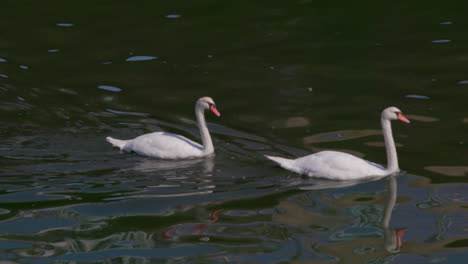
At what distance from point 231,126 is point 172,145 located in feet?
5.70

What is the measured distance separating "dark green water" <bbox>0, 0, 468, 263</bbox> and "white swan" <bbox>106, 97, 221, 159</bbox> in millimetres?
156

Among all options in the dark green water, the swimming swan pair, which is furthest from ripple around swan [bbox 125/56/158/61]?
the swimming swan pair

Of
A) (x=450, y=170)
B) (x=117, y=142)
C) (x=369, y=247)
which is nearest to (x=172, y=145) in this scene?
(x=117, y=142)

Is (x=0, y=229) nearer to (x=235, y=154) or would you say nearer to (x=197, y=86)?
(x=235, y=154)

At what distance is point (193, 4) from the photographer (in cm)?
2388

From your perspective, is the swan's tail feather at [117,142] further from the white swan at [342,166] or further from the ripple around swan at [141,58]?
the ripple around swan at [141,58]

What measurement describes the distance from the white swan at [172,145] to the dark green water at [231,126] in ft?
0.51

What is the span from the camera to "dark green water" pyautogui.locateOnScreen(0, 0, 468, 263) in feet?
34.6

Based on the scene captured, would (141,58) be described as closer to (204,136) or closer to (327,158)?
(204,136)

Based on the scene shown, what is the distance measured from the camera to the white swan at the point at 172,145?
543 inches

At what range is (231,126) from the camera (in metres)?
15.3

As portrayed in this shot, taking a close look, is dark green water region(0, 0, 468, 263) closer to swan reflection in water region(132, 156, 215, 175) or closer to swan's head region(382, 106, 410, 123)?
swan reflection in water region(132, 156, 215, 175)

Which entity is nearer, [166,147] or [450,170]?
[450,170]

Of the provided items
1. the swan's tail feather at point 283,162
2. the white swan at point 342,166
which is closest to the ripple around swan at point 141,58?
the swan's tail feather at point 283,162
